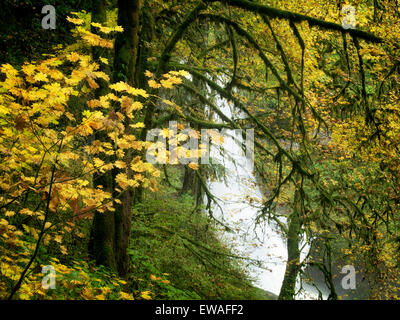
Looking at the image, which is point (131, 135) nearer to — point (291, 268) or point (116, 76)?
point (116, 76)

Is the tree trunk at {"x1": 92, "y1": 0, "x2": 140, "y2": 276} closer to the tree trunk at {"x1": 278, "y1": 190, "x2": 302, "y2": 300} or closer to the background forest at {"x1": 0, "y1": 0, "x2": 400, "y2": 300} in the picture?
the background forest at {"x1": 0, "y1": 0, "x2": 400, "y2": 300}

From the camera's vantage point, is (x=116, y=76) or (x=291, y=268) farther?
(x=291, y=268)

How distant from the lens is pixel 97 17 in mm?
4625

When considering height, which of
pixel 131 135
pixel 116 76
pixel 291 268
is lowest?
pixel 291 268

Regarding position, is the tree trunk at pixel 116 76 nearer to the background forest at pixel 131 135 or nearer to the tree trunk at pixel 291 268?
the background forest at pixel 131 135

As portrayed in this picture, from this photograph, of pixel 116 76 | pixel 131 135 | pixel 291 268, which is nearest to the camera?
pixel 131 135

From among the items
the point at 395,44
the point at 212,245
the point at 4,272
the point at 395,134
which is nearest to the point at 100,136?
the point at 4,272

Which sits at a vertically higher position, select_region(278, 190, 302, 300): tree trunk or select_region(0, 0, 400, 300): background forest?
select_region(0, 0, 400, 300): background forest

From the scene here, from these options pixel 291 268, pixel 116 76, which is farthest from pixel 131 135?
pixel 291 268

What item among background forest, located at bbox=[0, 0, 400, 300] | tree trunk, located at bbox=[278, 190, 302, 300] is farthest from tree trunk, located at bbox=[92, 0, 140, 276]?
tree trunk, located at bbox=[278, 190, 302, 300]

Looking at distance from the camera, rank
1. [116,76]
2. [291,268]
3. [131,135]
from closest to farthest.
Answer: [131,135] → [116,76] → [291,268]

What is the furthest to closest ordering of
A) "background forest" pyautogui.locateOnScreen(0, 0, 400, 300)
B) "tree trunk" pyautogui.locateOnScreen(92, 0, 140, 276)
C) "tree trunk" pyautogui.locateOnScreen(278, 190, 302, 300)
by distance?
"tree trunk" pyautogui.locateOnScreen(278, 190, 302, 300), "tree trunk" pyautogui.locateOnScreen(92, 0, 140, 276), "background forest" pyautogui.locateOnScreen(0, 0, 400, 300)
